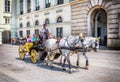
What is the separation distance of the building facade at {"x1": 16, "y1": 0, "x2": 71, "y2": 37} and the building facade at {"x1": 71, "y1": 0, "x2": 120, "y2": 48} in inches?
65.5

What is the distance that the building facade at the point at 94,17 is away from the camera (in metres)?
21.2

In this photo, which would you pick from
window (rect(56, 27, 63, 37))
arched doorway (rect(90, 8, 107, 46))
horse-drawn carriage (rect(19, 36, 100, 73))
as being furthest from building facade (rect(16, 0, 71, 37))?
horse-drawn carriage (rect(19, 36, 100, 73))

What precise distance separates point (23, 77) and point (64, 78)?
1.65m

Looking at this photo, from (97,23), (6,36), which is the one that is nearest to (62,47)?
(97,23)

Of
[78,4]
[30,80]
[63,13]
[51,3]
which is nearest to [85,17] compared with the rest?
[78,4]

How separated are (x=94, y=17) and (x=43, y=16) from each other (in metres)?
10.3

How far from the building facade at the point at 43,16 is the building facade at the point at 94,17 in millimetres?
1663

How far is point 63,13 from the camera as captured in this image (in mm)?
27828

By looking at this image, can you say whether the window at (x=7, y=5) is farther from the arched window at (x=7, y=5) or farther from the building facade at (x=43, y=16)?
the building facade at (x=43, y=16)

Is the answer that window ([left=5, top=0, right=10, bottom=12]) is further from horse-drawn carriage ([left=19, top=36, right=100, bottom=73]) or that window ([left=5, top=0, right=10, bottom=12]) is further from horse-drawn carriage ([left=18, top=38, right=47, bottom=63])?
horse-drawn carriage ([left=18, top=38, right=47, bottom=63])

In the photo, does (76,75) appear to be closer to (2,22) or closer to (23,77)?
(23,77)

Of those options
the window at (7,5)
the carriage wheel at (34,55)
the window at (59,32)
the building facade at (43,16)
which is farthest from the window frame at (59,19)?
the carriage wheel at (34,55)

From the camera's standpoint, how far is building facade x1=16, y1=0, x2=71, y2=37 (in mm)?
27484

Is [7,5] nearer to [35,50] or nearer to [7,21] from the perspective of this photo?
[7,21]
